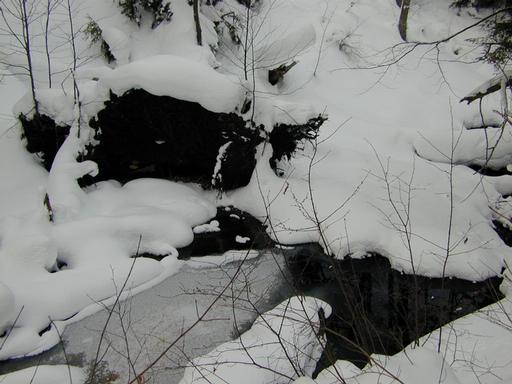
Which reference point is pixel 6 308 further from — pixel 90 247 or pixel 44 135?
pixel 44 135

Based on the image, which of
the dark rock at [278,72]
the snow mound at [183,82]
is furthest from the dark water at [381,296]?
the dark rock at [278,72]

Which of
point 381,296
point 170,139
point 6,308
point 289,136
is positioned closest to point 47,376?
point 6,308

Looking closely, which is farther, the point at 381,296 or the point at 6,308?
the point at 381,296

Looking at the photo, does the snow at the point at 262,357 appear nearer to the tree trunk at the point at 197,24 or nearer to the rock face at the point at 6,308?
the rock face at the point at 6,308

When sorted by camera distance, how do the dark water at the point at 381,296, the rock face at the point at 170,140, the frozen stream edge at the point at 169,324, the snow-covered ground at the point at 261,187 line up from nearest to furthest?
the frozen stream edge at the point at 169,324
the dark water at the point at 381,296
the snow-covered ground at the point at 261,187
the rock face at the point at 170,140

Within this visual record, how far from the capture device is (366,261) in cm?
691

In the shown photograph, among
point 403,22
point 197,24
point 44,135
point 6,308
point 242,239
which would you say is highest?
point 403,22

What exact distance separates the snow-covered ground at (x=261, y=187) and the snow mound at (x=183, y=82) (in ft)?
0.08

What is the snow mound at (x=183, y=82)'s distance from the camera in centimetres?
732

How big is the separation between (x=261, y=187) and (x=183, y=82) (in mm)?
2529

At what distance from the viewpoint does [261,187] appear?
8188 mm

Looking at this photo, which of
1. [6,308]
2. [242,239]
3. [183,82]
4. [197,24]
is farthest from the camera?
[197,24]

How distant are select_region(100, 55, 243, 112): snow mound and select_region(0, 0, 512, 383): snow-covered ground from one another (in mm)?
25

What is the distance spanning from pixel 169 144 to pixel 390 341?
544cm
